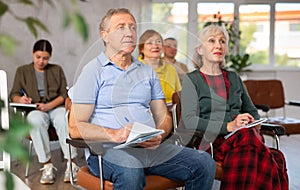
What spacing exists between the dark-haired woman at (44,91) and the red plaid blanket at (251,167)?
1855 mm

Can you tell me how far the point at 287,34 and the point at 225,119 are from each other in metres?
6.04

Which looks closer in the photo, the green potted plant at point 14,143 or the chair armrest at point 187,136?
the green potted plant at point 14,143

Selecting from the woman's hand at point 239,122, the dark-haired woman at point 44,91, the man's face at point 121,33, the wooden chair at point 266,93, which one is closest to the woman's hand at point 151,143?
the man's face at point 121,33

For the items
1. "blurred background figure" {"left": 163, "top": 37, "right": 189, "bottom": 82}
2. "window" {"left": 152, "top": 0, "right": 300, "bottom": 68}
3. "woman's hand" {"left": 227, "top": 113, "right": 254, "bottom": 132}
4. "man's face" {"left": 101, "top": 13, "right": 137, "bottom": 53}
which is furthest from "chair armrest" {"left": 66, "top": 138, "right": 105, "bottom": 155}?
"window" {"left": 152, "top": 0, "right": 300, "bottom": 68}

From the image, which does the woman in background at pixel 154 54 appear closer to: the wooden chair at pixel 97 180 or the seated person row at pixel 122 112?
the seated person row at pixel 122 112

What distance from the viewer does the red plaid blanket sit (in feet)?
9.41

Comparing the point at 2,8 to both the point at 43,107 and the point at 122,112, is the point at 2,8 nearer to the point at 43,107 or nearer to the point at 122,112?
the point at 122,112

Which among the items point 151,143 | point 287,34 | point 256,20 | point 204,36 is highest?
point 256,20

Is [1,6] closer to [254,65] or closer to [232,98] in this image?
[232,98]

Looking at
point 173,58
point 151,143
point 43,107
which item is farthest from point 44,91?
point 151,143

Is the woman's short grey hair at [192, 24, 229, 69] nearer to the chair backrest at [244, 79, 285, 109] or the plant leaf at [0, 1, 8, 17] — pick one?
the chair backrest at [244, 79, 285, 109]

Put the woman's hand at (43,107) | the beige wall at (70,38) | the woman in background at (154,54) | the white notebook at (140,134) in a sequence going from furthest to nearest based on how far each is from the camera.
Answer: the beige wall at (70,38)
the woman's hand at (43,107)
the woman in background at (154,54)
the white notebook at (140,134)

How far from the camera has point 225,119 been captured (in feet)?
10.3

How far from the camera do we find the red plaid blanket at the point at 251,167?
2.87 metres
